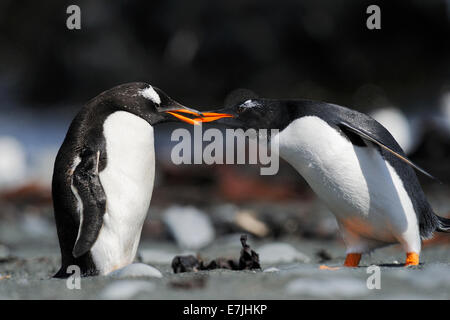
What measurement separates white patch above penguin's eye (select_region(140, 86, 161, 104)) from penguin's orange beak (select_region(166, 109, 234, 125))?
108mm

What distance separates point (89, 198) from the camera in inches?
144

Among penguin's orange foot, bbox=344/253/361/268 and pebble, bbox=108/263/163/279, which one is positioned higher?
penguin's orange foot, bbox=344/253/361/268

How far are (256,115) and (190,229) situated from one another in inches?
113

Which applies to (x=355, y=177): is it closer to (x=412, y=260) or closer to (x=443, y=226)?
(x=412, y=260)

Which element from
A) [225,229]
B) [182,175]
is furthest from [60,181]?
[182,175]

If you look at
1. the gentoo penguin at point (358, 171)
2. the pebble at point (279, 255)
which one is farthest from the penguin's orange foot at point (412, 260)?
the pebble at point (279, 255)

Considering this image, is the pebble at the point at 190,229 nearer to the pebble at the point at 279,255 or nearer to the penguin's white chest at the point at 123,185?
the pebble at the point at 279,255

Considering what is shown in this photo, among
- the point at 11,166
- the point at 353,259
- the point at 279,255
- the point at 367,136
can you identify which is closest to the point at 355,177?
the point at 367,136

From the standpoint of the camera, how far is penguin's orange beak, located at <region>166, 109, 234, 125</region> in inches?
159

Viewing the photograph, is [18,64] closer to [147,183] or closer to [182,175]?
[182,175]

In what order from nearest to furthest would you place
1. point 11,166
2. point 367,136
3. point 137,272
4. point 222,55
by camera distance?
point 137,272 < point 367,136 < point 11,166 < point 222,55

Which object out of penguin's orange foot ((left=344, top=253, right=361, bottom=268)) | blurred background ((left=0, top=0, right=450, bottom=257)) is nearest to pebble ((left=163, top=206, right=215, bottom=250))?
penguin's orange foot ((left=344, top=253, right=361, bottom=268))

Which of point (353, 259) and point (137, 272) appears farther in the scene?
point (353, 259)

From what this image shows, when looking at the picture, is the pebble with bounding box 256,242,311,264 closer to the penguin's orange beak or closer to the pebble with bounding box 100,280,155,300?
the penguin's orange beak
